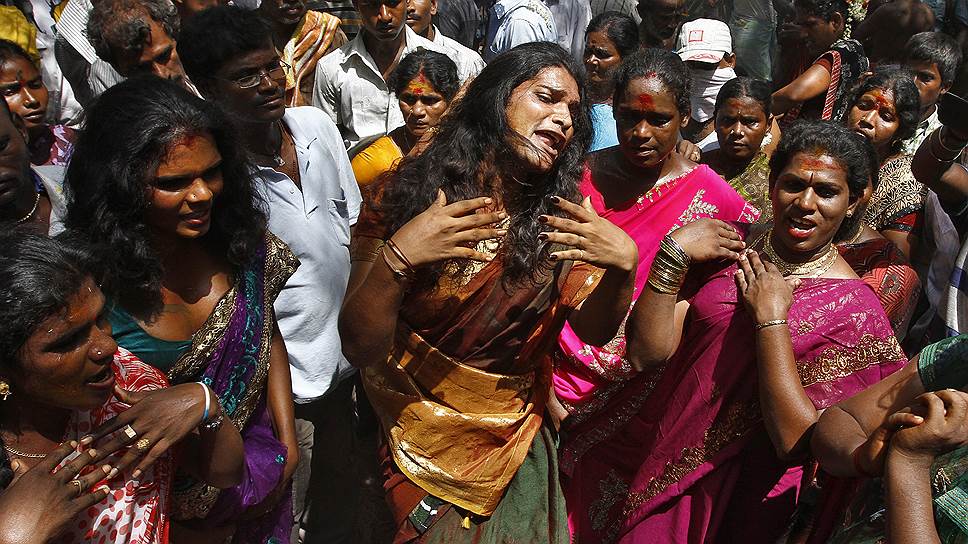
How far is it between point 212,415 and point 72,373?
36 cm

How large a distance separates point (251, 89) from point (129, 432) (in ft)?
5.58

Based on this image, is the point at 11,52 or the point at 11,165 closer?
the point at 11,165

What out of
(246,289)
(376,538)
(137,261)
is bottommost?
(376,538)

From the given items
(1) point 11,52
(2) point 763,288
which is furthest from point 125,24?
(2) point 763,288

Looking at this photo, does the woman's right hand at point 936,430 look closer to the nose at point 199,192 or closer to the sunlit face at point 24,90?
the nose at point 199,192

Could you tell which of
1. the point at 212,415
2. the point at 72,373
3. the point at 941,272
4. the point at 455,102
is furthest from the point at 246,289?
the point at 941,272

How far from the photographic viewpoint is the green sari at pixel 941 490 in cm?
188

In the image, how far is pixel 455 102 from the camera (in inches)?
108

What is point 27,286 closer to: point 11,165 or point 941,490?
point 11,165

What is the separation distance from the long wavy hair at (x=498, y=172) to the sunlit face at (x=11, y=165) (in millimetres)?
1041

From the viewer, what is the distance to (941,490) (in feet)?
6.34

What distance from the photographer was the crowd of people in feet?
6.29

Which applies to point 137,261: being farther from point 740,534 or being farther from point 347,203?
point 740,534

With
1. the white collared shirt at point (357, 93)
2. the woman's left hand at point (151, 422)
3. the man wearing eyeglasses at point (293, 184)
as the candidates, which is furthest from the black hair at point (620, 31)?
the woman's left hand at point (151, 422)
